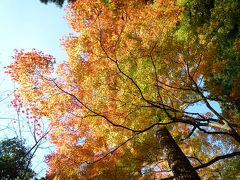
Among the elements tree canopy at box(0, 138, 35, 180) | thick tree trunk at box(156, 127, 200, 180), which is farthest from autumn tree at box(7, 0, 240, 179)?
tree canopy at box(0, 138, 35, 180)

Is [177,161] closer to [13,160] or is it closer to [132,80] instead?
[132,80]

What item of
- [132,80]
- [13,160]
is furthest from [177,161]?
[13,160]

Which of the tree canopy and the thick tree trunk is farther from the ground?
the tree canopy

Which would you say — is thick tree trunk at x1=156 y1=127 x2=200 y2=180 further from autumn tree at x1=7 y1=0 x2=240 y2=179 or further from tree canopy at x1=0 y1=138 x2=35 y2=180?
tree canopy at x1=0 y1=138 x2=35 y2=180

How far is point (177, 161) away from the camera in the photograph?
15.2 feet

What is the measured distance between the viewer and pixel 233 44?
8.59 meters

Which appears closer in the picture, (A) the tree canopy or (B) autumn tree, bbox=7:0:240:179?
(B) autumn tree, bbox=7:0:240:179

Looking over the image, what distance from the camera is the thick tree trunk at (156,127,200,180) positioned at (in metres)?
4.13

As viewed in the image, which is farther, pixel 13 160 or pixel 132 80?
pixel 13 160

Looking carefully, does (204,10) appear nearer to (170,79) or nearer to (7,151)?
(170,79)

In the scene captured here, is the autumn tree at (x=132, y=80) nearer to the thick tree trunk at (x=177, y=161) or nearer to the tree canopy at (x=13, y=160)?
the thick tree trunk at (x=177, y=161)

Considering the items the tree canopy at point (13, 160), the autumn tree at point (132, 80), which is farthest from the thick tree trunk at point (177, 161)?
→ the tree canopy at point (13, 160)

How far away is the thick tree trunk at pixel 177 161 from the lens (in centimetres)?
413

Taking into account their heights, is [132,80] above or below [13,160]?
below
